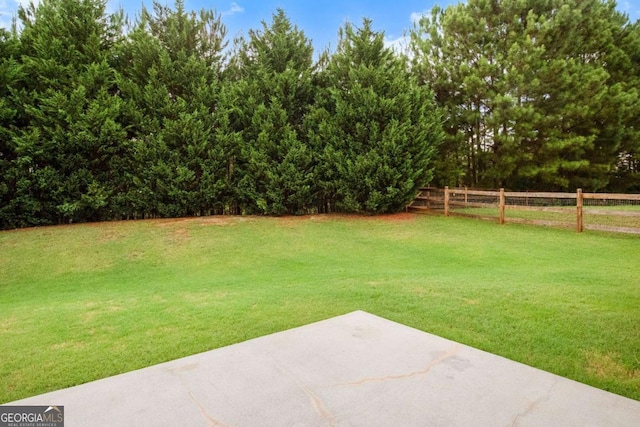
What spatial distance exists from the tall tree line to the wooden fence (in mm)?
1463

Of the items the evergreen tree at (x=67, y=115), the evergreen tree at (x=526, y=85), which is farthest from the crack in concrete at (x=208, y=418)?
the evergreen tree at (x=526, y=85)

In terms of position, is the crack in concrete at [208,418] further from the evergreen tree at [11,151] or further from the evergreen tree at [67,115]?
the evergreen tree at [11,151]

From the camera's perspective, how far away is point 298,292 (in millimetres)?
4344

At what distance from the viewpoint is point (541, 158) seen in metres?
14.4

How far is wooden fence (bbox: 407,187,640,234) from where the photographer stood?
26.7ft

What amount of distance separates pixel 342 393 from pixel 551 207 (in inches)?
375

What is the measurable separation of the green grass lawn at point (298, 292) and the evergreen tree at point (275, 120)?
2354 millimetres

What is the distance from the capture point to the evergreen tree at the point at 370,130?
10.6 meters

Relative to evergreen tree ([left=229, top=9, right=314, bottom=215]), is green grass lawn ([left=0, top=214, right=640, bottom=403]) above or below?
below

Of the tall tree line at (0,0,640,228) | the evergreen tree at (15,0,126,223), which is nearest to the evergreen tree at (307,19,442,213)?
the tall tree line at (0,0,640,228)

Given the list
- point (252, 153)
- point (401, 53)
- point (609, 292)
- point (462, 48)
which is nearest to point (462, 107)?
point (462, 48)

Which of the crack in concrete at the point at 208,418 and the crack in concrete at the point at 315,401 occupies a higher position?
the crack in concrete at the point at 208,418

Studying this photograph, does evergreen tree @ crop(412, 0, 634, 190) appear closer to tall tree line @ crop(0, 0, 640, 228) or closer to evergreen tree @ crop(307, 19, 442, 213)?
tall tree line @ crop(0, 0, 640, 228)

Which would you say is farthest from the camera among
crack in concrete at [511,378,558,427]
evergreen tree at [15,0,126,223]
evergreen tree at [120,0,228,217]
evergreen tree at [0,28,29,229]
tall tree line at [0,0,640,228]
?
evergreen tree at [120,0,228,217]
